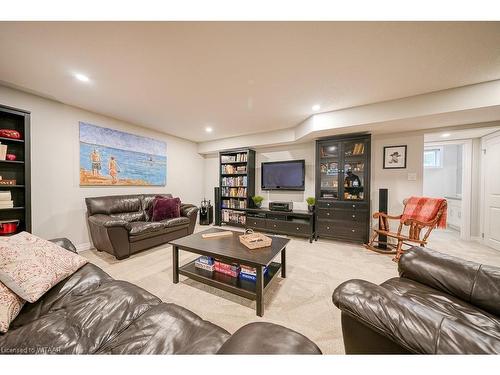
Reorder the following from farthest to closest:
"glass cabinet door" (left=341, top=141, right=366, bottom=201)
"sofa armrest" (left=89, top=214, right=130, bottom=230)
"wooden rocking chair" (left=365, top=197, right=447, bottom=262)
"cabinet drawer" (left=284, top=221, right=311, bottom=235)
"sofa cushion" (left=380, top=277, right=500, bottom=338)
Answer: "cabinet drawer" (left=284, top=221, right=311, bottom=235), "glass cabinet door" (left=341, top=141, right=366, bottom=201), "wooden rocking chair" (left=365, top=197, right=447, bottom=262), "sofa armrest" (left=89, top=214, right=130, bottom=230), "sofa cushion" (left=380, top=277, right=500, bottom=338)

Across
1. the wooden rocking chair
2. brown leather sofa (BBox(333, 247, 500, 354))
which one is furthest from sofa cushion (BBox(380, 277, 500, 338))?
the wooden rocking chair

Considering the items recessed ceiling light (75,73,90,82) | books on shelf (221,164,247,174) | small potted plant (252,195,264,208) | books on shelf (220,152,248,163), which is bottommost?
small potted plant (252,195,264,208)

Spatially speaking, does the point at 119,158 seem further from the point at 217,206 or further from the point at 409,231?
the point at 409,231

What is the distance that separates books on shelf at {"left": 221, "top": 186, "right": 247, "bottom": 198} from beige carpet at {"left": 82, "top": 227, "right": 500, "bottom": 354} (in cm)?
179

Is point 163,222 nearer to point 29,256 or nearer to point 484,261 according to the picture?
point 29,256

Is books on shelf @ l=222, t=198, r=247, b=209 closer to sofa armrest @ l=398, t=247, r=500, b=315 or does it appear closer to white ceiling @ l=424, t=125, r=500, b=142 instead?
sofa armrest @ l=398, t=247, r=500, b=315

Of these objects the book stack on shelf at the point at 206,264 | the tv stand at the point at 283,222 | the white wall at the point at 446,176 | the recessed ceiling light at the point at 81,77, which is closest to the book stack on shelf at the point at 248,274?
the book stack on shelf at the point at 206,264

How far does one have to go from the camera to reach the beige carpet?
1431 mm

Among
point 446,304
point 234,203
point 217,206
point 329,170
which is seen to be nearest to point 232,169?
point 234,203

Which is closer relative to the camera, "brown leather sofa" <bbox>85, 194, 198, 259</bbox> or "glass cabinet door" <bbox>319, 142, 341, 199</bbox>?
"brown leather sofa" <bbox>85, 194, 198, 259</bbox>

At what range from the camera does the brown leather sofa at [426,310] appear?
0.57 meters

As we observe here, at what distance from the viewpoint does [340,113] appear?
290 centimetres
